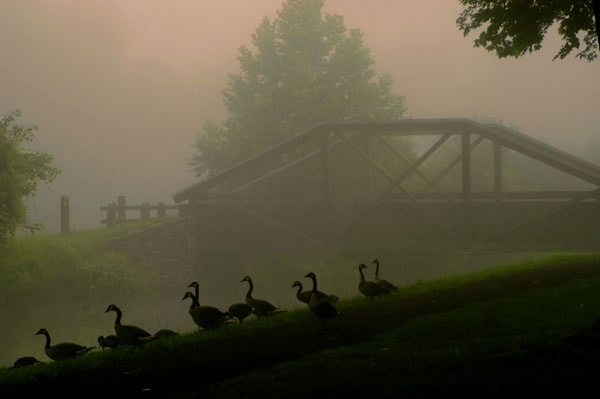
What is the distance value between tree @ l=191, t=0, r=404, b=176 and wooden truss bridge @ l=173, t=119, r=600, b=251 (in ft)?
8.44

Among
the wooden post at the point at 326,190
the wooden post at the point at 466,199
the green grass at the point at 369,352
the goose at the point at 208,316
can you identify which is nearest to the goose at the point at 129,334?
the green grass at the point at 369,352

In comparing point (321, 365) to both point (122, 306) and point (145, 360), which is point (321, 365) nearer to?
point (145, 360)

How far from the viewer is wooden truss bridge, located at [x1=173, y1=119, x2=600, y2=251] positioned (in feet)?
92.4

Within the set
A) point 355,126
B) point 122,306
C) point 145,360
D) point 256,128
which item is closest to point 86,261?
point 122,306

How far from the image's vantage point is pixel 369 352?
31.2 ft

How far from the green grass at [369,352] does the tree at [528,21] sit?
6.50 meters

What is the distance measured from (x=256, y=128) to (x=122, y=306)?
1732cm

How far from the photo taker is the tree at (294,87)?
41.7 m

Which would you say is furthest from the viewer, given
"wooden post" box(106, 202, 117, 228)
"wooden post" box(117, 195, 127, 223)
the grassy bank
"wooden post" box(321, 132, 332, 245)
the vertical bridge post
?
"wooden post" box(117, 195, 127, 223)

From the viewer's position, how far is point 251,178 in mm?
41781

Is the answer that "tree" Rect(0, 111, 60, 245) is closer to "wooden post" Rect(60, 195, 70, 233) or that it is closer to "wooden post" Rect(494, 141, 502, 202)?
"wooden post" Rect(60, 195, 70, 233)

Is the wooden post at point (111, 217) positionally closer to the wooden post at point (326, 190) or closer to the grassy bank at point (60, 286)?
the grassy bank at point (60, 286)

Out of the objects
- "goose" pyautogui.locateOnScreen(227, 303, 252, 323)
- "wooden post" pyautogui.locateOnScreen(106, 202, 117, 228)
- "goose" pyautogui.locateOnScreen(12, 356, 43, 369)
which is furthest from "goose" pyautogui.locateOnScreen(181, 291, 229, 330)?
"wooden post" pyautogui.locateOnScreen(106, 202, 117, 228)

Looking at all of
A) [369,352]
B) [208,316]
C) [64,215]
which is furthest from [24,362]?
[64,215]
